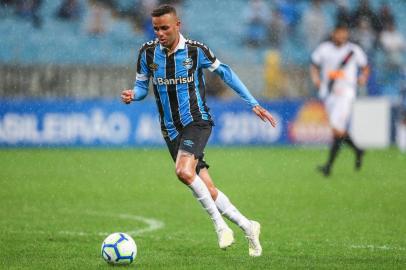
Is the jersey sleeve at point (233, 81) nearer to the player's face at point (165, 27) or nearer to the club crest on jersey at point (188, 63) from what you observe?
the club crest on jersey at point (188, 63)

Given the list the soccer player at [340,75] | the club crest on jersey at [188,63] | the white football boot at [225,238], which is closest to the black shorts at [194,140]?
the club crest on jersey at [188,63]

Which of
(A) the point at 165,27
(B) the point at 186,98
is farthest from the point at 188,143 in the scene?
(A) the point at 165,27

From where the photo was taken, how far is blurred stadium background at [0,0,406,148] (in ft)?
60.7

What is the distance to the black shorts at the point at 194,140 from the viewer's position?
705cm

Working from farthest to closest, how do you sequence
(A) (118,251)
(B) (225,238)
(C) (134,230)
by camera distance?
(C) (134,230), (B) (225,238), (A) (118,251)

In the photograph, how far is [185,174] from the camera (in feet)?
22.5

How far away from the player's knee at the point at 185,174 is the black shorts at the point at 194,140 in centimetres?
21

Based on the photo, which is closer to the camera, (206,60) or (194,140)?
(194,140)

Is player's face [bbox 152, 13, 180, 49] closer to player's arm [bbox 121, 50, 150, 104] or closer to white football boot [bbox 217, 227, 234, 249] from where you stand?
player's arm [bbox 121, 50, 150, 104]

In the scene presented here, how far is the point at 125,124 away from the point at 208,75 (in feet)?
7.59

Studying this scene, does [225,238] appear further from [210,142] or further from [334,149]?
[210,142]

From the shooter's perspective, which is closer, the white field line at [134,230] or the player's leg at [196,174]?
the player's leg at [196,174]

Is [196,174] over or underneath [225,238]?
over

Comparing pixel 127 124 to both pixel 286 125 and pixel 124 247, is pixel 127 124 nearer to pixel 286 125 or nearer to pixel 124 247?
pixel 286 125
